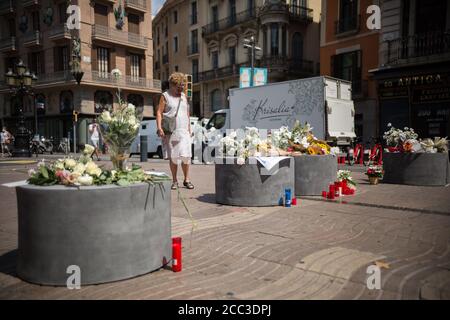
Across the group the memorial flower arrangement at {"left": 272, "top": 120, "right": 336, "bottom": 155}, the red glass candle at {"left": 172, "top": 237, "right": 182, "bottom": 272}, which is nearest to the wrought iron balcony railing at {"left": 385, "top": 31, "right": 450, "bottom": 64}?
the memorial flower arrangement at {"left": 272, "top": 120, "right": 336, "bottom": 155}

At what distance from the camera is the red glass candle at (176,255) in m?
2.97

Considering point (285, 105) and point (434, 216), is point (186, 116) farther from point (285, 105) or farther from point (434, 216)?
point (285, 105)

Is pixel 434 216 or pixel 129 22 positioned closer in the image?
pixel 434 216

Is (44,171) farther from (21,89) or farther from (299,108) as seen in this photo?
(21,89)

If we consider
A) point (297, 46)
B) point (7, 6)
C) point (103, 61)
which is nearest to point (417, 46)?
point (297, 46)

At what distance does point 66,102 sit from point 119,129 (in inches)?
1347

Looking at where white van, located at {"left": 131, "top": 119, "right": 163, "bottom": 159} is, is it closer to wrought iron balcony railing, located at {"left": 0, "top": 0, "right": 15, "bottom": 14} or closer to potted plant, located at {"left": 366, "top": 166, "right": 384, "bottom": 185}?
potted plant, located at {"left": 366, "top": 166, "right": 384, "bottom": 185}

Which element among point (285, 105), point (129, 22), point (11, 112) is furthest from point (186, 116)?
point (11, 112)

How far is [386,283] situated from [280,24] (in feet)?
106

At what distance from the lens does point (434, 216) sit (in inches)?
195

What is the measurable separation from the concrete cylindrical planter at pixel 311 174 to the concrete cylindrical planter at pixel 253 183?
2.88 feet

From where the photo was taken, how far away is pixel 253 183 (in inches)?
220

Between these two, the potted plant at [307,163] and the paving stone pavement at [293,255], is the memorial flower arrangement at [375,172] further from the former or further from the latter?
the paving stone pavement at [293,255]

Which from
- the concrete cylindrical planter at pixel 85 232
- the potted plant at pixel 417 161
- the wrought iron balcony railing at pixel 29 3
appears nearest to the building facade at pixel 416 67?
the potted plant at pixel 417 161
